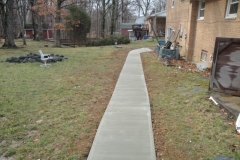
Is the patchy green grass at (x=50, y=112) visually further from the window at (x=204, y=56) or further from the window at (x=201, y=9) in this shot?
the window at (x=201, y=9)

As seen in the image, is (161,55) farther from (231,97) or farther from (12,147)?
(12,147)

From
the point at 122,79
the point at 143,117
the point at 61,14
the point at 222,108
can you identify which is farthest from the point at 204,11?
the point at 61,14

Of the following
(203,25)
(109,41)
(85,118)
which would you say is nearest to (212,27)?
(203,25)

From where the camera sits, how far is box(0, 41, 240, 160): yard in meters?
3.18

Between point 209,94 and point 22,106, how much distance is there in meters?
5.07

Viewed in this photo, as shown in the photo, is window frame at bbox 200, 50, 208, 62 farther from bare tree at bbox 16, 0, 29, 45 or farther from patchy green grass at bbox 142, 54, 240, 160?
bare tree at bbox 16, 0, 29, 45

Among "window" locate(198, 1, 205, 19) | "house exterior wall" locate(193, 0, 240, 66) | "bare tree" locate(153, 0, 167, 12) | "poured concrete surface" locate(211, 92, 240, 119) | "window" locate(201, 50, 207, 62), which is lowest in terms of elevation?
"poured concrete surface" locate(211, 92, 240, 119)

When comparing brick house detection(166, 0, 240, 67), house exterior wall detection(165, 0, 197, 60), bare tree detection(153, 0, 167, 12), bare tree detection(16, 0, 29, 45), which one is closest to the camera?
brick house detection(166, 0, 240, 67)

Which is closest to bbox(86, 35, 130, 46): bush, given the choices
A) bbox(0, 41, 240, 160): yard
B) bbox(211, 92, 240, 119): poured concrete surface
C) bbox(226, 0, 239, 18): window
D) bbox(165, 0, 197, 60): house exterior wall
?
bbox(165, 0, 197, 60): house exterior wall

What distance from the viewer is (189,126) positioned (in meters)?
3.93

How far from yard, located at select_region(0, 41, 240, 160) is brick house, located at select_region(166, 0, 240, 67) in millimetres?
2592

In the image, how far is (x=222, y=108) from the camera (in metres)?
4.57

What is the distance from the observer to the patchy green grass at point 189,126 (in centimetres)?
313

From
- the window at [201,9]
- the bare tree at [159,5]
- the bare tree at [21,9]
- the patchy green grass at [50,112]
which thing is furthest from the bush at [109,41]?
the bare tree at [159,5]
